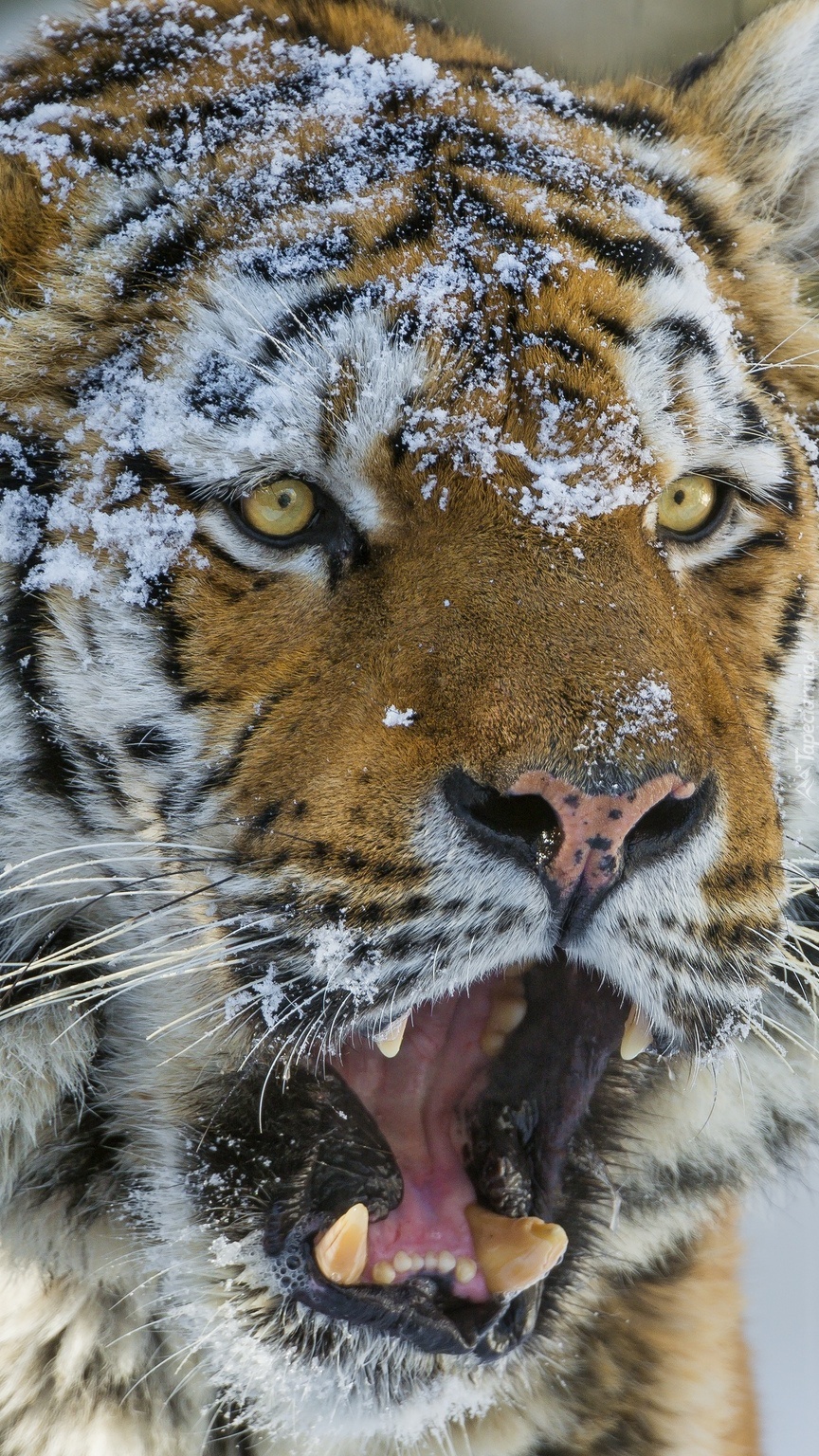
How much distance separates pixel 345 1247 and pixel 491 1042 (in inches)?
10.5

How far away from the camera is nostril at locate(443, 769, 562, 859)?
3.76 ft

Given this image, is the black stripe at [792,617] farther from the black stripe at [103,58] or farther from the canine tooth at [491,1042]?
the black stripe at [103,58]

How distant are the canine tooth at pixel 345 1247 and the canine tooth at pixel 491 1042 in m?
0.22

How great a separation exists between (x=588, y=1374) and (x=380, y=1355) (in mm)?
475

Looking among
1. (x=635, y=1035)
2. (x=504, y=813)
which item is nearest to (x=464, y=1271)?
(x=635, y=1035)

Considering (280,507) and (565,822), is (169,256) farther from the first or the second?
(565,822)

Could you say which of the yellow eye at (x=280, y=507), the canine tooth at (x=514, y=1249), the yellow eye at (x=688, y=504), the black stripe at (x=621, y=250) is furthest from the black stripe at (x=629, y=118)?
the canine tooth at (x=514, y=1249)

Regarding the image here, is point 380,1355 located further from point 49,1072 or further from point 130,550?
point 130,550

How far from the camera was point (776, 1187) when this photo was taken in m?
1.79

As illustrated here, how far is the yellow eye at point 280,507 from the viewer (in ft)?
4.34

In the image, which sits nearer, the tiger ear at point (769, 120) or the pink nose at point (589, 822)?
the pink nose at point (589, 822)

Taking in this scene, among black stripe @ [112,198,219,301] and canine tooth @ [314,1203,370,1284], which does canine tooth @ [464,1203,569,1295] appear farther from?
black stripe @ [112,198,219,301]

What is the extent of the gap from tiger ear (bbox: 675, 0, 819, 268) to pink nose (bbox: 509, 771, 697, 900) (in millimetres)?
959

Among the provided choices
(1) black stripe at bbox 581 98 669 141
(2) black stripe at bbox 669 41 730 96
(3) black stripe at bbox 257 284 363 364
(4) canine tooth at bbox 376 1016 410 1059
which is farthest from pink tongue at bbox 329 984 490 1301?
(2) black stripe at bbox 669 41 730 96
